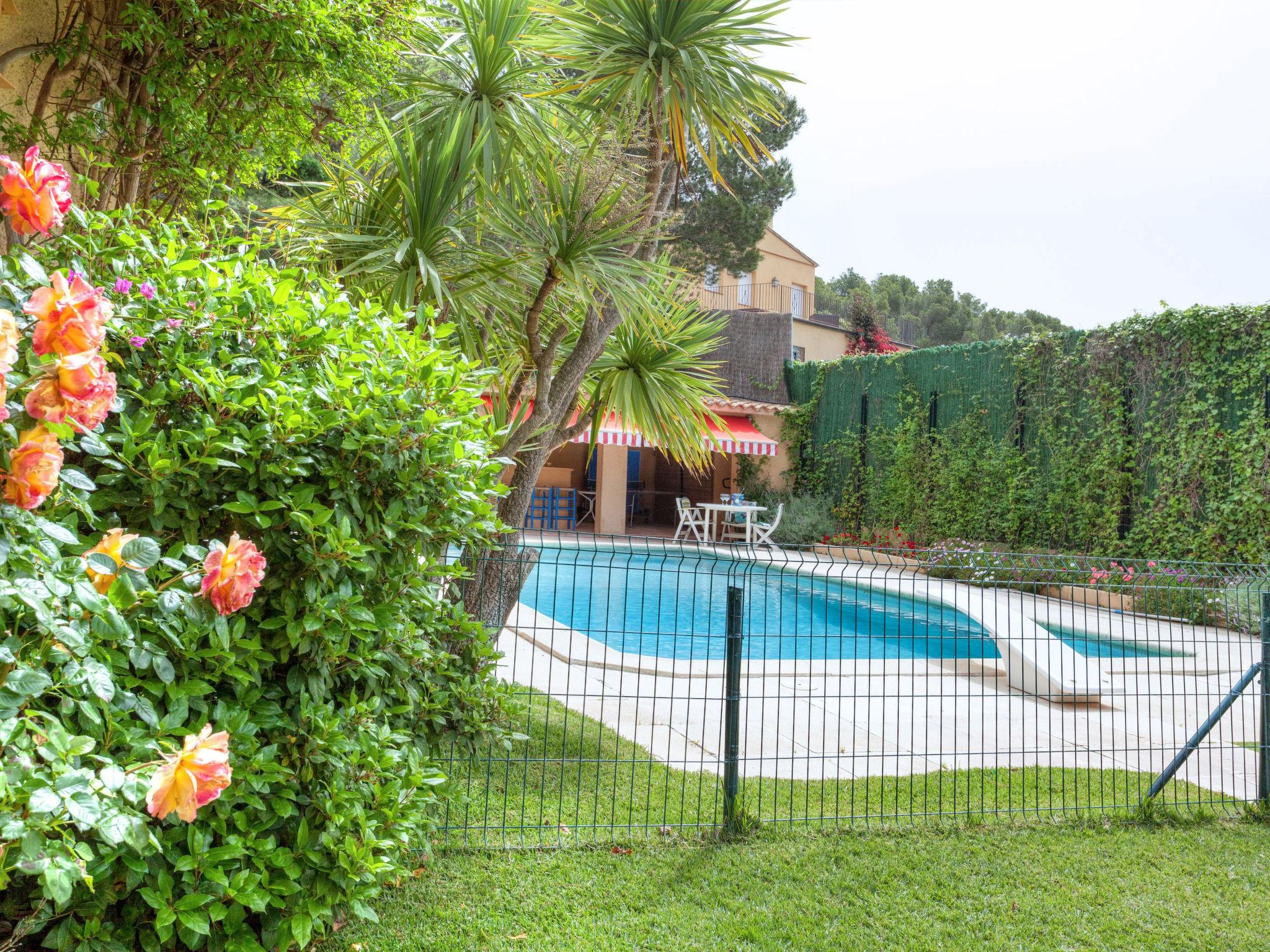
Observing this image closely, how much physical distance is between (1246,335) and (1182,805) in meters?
9.74

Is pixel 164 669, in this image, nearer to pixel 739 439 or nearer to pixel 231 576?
pixel 231 576

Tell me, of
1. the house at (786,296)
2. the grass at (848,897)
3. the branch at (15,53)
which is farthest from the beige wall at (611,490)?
the grass at (848,897)

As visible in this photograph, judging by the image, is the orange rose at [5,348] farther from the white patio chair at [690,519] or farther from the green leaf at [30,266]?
the white patio chair at [690,519]

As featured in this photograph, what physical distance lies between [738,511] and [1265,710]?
14.9 m

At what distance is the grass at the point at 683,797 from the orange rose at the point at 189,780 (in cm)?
201

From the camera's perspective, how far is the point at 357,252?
476cm

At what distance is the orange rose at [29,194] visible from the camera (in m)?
1.83

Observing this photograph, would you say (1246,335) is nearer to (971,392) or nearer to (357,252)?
(971,392)

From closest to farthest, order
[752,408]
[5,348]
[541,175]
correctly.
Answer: [5,348] < [541,175] < [752,408]

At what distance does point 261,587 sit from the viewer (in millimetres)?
2553

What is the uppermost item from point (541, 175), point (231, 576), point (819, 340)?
point (819, 340)

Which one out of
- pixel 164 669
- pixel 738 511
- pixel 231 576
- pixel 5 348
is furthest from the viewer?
pixel 738 511

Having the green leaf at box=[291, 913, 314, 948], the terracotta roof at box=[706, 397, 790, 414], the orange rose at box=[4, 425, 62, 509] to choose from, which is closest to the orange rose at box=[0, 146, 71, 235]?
the orange rose at box=[4, 425, 62, 509]

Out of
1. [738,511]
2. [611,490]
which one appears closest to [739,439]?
[738,511]
